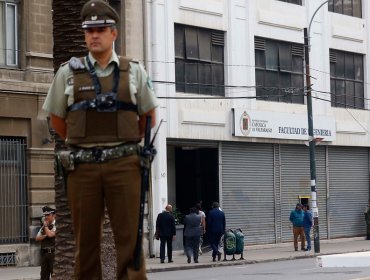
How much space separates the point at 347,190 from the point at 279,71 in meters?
6.71

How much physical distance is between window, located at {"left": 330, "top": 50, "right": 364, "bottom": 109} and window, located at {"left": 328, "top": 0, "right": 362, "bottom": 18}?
5.82ft

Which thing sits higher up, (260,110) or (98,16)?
(260,110)

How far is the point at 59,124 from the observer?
6156 millimetres

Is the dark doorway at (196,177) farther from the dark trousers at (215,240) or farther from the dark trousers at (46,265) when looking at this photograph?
the dark trousers at (46,265)

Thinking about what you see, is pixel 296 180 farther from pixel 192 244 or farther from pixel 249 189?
pixel 192 244

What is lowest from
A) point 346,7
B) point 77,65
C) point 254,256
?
point 254,256

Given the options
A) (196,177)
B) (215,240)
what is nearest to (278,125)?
(196,177)

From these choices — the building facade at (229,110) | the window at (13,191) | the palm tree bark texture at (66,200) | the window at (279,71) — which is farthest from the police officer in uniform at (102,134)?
the window at (279,71)

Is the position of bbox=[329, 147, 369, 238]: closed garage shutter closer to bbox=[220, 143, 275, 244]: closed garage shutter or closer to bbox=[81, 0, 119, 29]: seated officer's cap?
bbox=[220, 143, 275, 244]: closed garage shutter

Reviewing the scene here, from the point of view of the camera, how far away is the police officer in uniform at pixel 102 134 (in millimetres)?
5941

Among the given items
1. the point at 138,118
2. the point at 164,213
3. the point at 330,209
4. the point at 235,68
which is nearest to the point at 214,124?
the point at 235,68

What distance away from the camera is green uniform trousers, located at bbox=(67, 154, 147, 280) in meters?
5.94

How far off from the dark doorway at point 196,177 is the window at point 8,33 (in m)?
9.22

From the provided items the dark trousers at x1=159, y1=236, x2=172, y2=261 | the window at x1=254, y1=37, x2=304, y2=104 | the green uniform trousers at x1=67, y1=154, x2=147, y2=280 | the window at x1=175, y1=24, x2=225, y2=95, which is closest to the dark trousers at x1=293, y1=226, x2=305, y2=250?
the window at x1=254, y1=37, x2=304, y2=104
